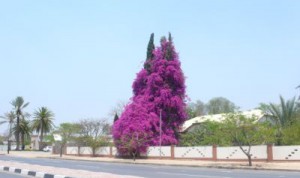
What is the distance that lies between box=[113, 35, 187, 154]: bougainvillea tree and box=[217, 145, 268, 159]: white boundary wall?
1103 centimetres

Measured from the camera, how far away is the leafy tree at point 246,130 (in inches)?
1426

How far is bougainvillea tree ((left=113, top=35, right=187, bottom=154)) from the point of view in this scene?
53969 mm

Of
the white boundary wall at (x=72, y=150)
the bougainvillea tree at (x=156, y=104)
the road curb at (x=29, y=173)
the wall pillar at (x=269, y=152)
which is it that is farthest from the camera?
the white boundary wall at (x=72, y=150)

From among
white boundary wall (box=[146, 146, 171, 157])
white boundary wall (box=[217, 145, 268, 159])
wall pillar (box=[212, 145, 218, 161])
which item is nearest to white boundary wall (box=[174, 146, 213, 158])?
wall pillar (box=[212, 145, 218, 161])

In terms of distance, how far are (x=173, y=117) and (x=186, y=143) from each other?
3561mm

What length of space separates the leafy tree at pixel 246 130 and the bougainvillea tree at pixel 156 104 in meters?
17.2

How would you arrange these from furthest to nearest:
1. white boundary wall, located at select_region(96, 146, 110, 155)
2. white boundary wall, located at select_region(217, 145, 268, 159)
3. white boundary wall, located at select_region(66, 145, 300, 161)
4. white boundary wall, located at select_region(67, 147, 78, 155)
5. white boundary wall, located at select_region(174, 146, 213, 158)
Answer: white boundary wall, located at select_region(67, 147, 78, 155) < white boundary wall, located at select_region(96, 146, 110, 155) < white boundary wall, located at select_region(174, 146, 213, 158) < white boundary wall, located at select_region(217, 145, 268, 159) < white boundary wall, located at select_region(66, 145, 300, 161)

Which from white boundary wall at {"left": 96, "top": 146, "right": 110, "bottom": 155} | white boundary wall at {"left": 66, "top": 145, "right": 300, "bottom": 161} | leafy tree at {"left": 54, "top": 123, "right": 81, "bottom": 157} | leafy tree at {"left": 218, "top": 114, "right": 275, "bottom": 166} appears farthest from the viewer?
leafy tree at {"left": 54, "top": 123, "right": 81, "bottom": 157}

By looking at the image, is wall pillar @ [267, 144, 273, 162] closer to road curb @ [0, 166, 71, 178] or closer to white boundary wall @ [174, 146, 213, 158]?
white boundary wall @ [174, 146, 213, 158]

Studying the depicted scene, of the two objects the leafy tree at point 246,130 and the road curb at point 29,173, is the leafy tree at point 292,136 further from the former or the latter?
the road curb at point 29,173

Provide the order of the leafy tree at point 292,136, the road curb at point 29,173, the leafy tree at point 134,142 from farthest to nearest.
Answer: the leafy tree at point 134,142 → the leafy tree at point 292,136 → the road curb at point 29,173

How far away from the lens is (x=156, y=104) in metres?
55.4

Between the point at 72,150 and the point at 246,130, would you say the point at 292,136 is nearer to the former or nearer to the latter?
the point at 246,130

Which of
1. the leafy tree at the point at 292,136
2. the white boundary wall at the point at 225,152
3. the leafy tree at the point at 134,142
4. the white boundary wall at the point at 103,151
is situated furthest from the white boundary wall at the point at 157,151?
the leafy tree at the point at 292,136
